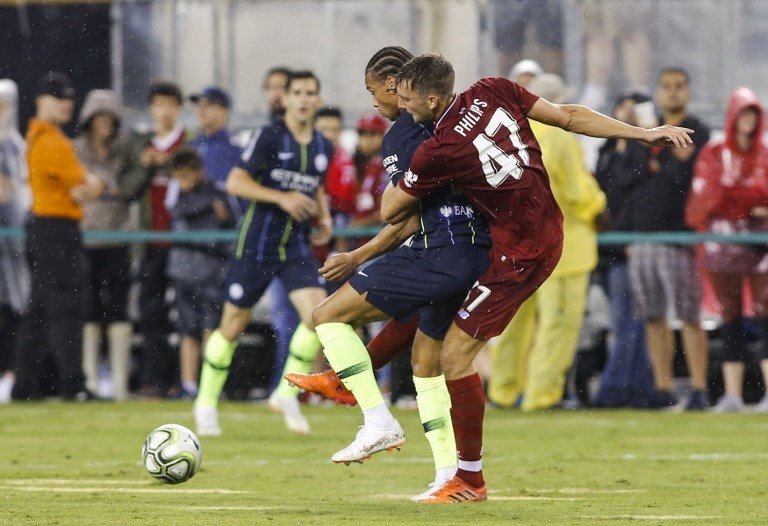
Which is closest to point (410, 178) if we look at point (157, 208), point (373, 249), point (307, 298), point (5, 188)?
point (373, 249)

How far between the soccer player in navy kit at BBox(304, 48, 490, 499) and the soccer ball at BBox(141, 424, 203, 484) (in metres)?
0.87

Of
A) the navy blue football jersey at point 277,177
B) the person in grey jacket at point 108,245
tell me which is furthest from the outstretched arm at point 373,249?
the person in grey jacket at point 108,245

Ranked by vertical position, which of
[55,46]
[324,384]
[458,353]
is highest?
[55,46]

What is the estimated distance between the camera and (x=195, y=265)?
53.6 feet

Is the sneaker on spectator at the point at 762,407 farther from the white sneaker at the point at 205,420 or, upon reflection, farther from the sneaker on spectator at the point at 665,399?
the white sneaker at the point at 205,420

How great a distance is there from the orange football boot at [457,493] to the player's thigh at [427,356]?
578 mm

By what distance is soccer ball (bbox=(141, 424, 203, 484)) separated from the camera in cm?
925

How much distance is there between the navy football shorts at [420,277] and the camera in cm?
888

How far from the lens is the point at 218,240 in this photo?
53.3 feet

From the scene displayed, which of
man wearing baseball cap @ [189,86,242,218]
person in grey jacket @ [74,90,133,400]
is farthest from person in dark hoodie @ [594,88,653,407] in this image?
person in grey jacket @ [74,90,133,400]

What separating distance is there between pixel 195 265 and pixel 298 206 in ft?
13.2

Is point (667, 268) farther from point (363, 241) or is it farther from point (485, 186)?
point (485, 186)

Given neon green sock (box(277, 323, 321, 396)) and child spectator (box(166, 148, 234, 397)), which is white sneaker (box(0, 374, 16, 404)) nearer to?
child spectator (box(166, 148, 234, 397))

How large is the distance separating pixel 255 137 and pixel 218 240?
145 inches
